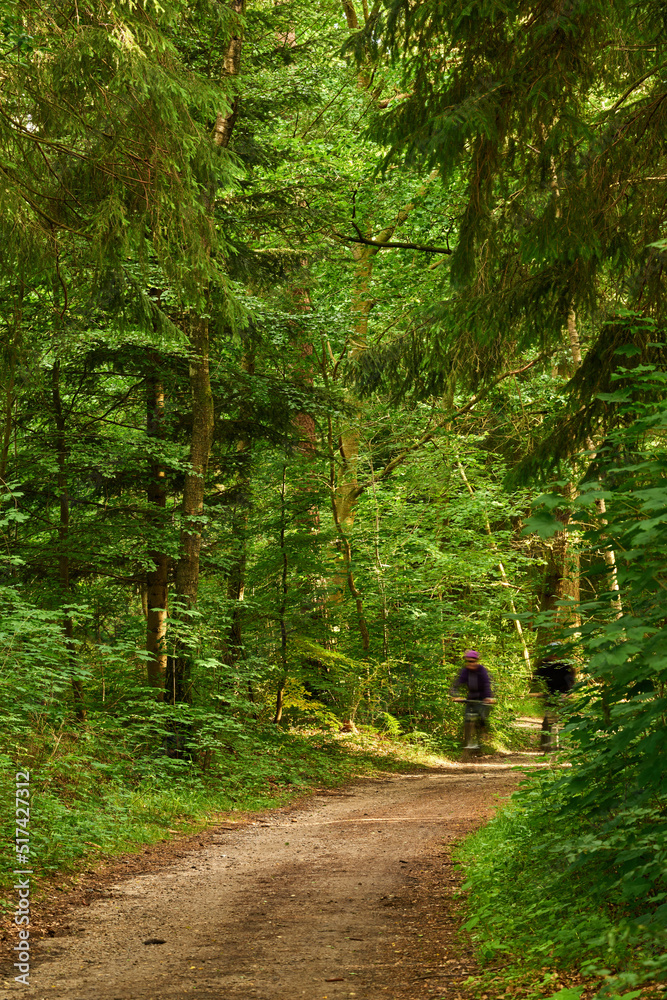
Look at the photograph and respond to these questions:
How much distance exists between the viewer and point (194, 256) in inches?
298

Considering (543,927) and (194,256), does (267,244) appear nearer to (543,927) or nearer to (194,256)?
(194,256)

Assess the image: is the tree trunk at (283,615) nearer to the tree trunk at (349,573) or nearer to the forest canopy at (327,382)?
the forest canopy at (327,382)

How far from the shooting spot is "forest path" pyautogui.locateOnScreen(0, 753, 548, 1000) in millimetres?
4406

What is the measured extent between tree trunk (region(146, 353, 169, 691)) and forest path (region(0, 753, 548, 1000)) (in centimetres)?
368

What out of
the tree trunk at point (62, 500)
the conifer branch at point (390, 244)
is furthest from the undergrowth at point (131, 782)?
the conifer branch at point (390, 244)

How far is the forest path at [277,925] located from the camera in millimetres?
4406

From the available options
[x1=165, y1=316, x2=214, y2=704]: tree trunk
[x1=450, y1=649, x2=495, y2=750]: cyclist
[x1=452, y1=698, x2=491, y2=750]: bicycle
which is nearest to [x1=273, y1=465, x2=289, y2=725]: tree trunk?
[x1=165, y1=316, x2=214, y2=704]: tree trunk

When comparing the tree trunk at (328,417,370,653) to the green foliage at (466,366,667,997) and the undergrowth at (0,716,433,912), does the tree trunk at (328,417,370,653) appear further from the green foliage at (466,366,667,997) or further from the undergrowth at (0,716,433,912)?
the green foliage at (466,366,667,997)

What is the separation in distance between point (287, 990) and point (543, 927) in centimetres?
148

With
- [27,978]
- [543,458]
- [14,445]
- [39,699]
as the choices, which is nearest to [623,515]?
[543,458]

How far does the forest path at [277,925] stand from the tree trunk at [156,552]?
12.1ft

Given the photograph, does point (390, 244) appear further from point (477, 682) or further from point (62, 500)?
point (477, 682)

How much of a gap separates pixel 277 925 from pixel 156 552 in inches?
323

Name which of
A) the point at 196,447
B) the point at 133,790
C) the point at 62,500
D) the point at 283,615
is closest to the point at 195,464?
the point at 196,447
